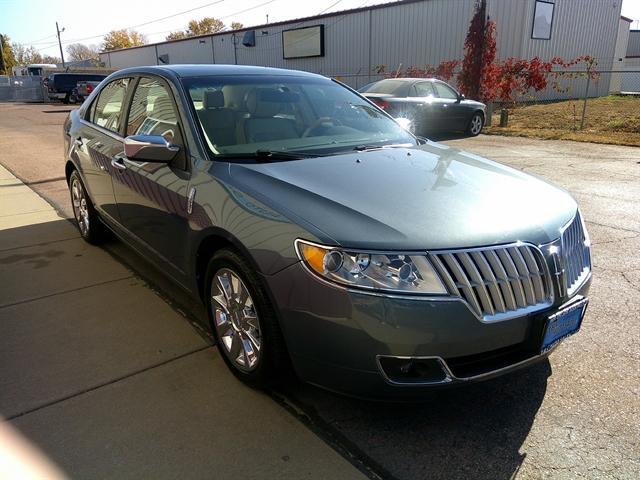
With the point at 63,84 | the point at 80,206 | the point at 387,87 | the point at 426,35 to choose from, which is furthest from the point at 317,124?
the point at 63,84

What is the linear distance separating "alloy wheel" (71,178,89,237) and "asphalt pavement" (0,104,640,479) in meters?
1.15

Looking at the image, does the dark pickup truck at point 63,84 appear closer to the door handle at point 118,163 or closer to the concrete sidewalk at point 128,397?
the door handle at point 118,163

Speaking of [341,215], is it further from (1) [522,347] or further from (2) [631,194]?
(2) [631,194]

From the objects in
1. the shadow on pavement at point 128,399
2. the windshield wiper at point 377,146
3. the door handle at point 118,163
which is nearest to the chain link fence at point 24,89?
the door handle at point 118,163

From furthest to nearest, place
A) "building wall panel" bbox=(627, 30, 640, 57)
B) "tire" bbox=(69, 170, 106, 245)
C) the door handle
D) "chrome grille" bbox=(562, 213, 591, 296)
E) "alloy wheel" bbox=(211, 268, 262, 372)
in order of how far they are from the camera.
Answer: "building wall panel" bbox=(627, 30, 640, 57), "tire" bbox=(69, 170, 106, 245), the door handle, "alloy wheel" bbox=(211, 268, 262, 372), "chrome grille" bbox=(562, 213, 591, 296)

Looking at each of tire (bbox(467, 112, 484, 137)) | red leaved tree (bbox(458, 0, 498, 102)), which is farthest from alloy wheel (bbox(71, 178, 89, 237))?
red leaved tree (bbox(458, 0, 498, 102))

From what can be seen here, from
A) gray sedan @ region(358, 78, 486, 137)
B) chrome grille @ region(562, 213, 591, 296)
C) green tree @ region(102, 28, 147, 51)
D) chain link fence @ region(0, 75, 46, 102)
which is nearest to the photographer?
chrome grille @ region(562, 213, 591, 296)

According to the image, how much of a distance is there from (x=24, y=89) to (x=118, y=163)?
140 ft

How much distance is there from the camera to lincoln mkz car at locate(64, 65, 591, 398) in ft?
7.06

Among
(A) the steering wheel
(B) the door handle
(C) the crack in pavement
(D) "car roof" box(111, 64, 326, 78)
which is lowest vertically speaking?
(C) the crack in pavement

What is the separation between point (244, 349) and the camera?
9.11 feet

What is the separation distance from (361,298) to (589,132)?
14631 mm

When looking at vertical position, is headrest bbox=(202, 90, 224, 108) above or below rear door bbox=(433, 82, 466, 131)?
above

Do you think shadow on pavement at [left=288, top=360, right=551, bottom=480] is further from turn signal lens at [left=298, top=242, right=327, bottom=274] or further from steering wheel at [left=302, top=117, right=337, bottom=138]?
steering wheel at [left=302, top=117, right=337, bottom=138]
